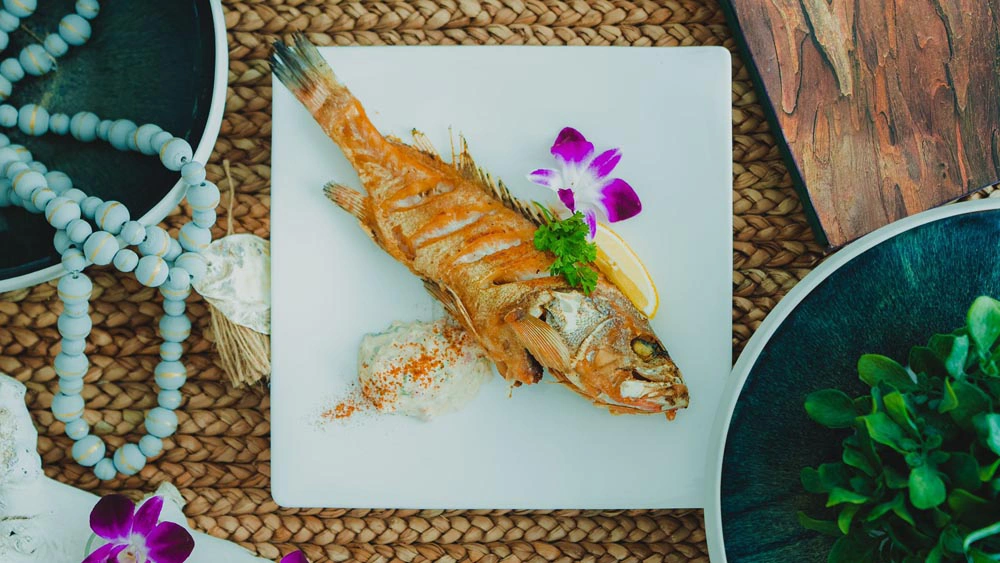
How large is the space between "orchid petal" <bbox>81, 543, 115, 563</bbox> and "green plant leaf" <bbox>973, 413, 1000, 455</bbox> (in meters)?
1.02

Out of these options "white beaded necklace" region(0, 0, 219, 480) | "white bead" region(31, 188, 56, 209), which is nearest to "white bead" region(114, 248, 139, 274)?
"white beaded necklace" region(0, 0, 219, 480)

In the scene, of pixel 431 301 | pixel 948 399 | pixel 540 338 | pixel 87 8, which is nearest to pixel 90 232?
pixel 87 8

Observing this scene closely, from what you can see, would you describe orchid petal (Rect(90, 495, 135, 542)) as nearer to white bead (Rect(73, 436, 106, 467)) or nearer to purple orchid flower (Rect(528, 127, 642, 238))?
white bead (Rect(73, 436, 106, 467))

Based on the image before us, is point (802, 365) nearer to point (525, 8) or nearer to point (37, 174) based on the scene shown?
point (525, 8)

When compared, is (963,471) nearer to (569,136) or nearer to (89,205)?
(569,136)

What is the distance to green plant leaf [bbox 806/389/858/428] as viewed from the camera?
0.73m

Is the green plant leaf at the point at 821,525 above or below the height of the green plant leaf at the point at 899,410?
below

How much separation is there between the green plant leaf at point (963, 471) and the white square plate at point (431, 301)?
1.80 feet

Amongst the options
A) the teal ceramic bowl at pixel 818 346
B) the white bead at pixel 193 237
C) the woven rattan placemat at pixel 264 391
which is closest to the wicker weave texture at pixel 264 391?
the woven rattan placemat at pixel 264 391

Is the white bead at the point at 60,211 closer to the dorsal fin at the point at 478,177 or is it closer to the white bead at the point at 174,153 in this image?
the white bead at the point at 174,153

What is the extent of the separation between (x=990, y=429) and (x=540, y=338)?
0.56 m

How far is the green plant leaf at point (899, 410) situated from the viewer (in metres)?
0.68

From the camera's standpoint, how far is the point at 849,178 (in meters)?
1.22

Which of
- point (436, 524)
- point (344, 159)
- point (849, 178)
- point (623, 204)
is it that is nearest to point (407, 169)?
point (344, 159)
